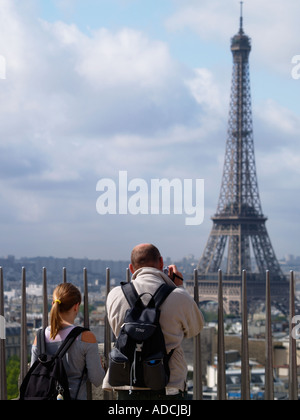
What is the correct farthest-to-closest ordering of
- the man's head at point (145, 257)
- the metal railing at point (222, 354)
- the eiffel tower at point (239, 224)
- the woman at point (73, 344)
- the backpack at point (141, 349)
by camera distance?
the eiffel tower at point (239, 224) < the metal railing at point (222, 354) < the man's head at point (145, 257) < the woman at point (73, 344) < the backpack at point (141, 349)

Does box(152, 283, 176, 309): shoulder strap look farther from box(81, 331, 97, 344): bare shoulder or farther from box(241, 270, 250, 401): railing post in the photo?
box(241, 270, 250, 401): railing post

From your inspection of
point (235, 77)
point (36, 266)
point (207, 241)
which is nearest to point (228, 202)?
point (207, 241)

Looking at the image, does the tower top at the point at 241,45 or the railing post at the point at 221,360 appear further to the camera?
the tower top at the point at 241,45

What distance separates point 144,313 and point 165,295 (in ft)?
0.53

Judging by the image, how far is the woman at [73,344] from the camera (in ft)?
14.3

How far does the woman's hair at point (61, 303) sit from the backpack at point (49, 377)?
0.09 m

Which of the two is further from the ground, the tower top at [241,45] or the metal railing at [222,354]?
the tower top at [241,45]

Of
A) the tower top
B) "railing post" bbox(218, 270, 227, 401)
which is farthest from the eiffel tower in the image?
"railing post" bbox(218, 270, 227, 401)

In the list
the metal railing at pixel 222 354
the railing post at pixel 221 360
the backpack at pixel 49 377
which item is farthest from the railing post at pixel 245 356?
the backpack at pixel 49 377

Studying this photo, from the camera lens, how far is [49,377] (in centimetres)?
430

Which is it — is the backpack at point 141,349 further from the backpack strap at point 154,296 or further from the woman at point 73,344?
the woman at point 73,344

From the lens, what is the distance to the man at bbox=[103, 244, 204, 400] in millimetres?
4316
